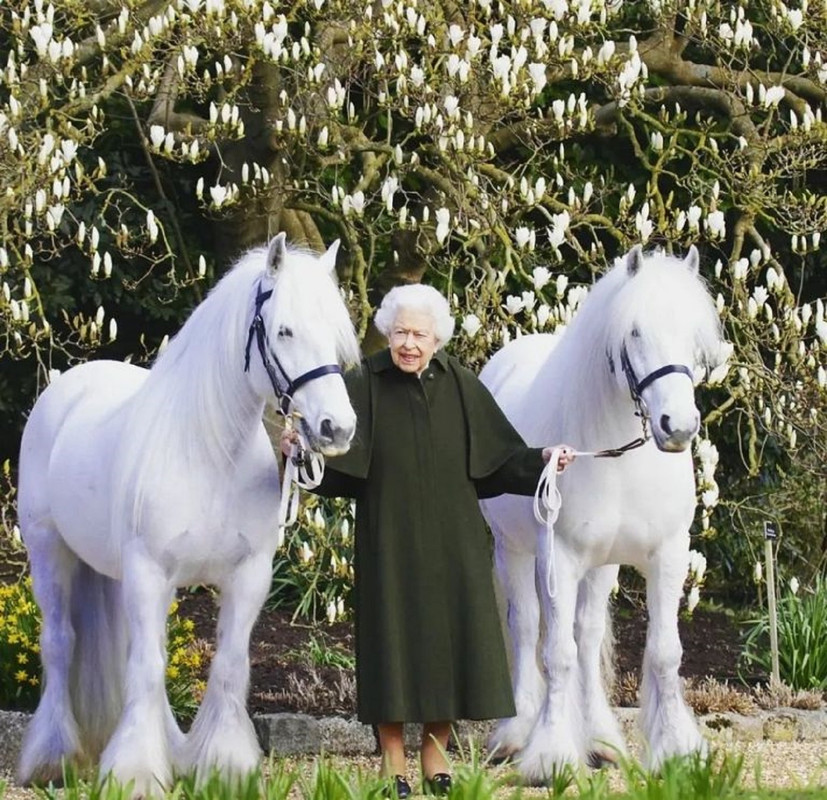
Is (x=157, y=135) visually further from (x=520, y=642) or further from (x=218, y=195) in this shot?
(x=520, y=642)

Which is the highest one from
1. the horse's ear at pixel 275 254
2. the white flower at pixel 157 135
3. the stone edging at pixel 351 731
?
the white flower at pixel 157 135

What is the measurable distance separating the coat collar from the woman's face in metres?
0.05

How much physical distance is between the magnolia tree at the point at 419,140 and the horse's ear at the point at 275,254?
2.52 m

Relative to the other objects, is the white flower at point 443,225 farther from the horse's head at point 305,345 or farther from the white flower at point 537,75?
the horse's head at point 305,345

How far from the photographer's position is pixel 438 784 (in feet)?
18.4

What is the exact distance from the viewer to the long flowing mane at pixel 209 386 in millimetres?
5531

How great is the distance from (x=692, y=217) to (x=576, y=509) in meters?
2.72

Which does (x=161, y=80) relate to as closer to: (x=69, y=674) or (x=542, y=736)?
(x=69, y=674)

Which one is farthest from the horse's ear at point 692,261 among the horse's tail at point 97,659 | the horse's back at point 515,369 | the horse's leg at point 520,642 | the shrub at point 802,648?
the shrub at point 802,648

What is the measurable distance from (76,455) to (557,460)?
1.80m

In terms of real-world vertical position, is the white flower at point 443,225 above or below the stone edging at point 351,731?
above

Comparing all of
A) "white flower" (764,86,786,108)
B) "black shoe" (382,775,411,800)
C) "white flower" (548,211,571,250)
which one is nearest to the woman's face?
"black shoe" (382,775,411,800)

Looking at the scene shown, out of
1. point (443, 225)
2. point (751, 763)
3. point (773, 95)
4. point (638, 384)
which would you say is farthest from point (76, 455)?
point (773, 95)

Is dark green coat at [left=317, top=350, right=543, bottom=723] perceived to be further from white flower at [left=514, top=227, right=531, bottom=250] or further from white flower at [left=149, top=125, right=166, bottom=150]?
white flower at [left=149, top=125, right=166, bottom=150]
